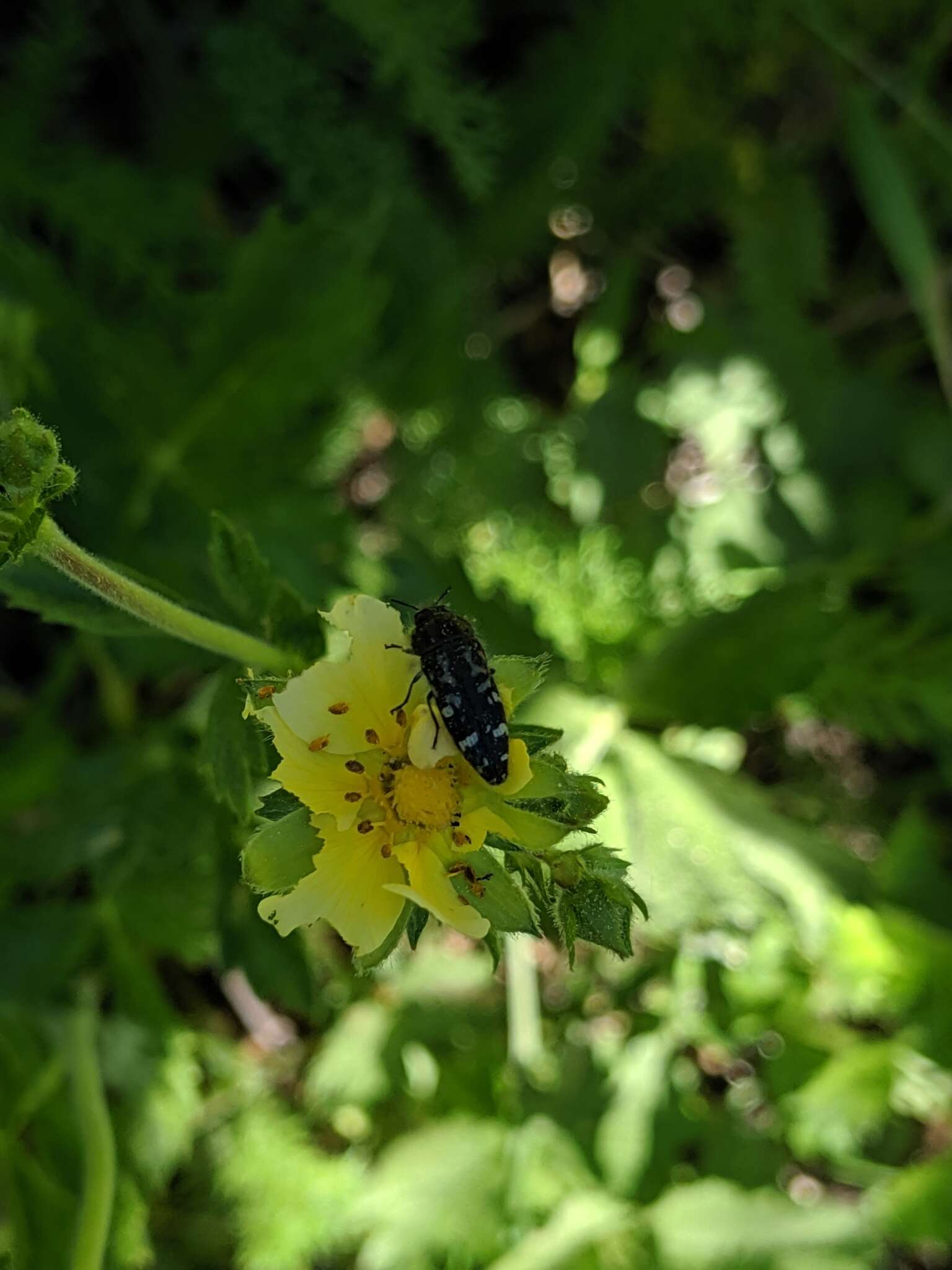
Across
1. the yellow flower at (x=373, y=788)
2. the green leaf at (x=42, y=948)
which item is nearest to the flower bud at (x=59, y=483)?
the yellow flower at (x=373, y=788)

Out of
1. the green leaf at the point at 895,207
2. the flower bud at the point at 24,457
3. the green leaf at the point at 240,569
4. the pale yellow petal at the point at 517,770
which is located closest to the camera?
the flower bud at the point at 24,457

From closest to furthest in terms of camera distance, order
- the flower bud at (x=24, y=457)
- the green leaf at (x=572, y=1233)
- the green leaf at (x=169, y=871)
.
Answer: the flower bud at (x=24, y=457)
the green leaf at (x=169, y=871)
the green leaf at (x=572, y=1233)

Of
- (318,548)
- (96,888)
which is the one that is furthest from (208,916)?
(318,548)

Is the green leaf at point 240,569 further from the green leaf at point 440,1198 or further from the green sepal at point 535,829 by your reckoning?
the green leaf at point 440,1198

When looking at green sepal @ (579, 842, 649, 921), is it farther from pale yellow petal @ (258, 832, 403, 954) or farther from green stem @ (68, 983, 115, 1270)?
green stem @ (68, 983, 115, 1270)

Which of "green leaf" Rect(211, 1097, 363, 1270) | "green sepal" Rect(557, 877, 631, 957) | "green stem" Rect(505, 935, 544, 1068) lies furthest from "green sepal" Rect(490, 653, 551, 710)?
"green leaf" Rect(211, 1097, 363, 1270)

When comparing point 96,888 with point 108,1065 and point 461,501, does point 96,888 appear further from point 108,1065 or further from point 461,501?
point 461,501

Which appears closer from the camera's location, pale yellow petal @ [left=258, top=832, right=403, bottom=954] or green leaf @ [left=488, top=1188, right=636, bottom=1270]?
pale yellow petal @ [left=258, top=832, right=403, bottom=954]
